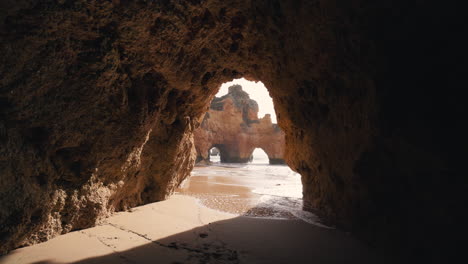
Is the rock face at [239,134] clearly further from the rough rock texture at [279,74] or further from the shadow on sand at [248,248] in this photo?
the shadow on sand at [248,248]

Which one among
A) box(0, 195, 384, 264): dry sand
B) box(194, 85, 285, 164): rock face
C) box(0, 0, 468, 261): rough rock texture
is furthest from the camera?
box(194, 85, 285, 164): rock face

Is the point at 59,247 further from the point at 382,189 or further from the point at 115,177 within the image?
the point at 382,189

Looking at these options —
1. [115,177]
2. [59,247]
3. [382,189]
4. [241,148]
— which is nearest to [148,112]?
[115,177]

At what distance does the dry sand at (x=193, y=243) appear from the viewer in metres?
2.76

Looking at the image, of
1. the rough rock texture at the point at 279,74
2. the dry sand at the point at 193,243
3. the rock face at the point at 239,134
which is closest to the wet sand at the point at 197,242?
the dry sand at the point at 193,243

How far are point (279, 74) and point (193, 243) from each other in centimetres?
354

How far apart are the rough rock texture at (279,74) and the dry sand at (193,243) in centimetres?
29

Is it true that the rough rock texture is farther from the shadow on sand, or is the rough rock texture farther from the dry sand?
the shadow on sand

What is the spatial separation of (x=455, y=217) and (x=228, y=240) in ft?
8.98

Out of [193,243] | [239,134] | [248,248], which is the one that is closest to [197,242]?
[193,243]

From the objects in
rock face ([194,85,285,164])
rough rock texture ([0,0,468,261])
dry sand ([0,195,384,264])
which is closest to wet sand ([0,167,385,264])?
dry sand ([0,195,384,264])

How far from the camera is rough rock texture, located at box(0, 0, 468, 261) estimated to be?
241 centimetres

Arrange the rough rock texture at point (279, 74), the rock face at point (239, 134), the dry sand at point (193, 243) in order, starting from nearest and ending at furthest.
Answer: the rough rock texture at point (279, 74) < the dry sand at point (193, 243) < the rock face at point (239, 134)

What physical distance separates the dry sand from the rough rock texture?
289mm
